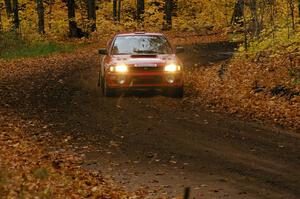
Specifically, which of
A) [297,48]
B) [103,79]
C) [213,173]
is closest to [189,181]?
[213,173]

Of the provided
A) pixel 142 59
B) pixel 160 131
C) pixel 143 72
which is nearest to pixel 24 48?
pixel 142 59

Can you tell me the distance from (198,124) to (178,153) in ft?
8.04

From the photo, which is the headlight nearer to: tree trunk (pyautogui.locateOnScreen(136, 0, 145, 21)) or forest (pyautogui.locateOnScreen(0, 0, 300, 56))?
forest (pyautogui.locateOnScreen(0, 0, 300, 56))

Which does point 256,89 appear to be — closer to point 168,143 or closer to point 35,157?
point 168,143

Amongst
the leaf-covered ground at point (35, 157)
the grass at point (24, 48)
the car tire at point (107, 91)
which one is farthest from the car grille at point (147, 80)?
the grass at point (24, 48)

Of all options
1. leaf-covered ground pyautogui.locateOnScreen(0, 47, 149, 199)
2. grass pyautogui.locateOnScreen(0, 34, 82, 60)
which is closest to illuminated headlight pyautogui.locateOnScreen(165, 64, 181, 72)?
leaf-covered ground pyautogui.locateOnScreen(0, 47, 149, 199)

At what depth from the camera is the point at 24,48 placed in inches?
1154

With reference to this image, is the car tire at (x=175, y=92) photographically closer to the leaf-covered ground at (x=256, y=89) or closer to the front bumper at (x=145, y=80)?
the front bumper at (x=145, y=80)

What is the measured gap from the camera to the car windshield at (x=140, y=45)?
15289 millimetres

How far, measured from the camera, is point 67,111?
13.5 m

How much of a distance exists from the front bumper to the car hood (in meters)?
0.30

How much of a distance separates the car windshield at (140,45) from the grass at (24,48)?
40.8 ft

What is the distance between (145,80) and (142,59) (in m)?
0.59

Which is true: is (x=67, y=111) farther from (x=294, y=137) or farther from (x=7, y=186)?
(x=7, y=186)
